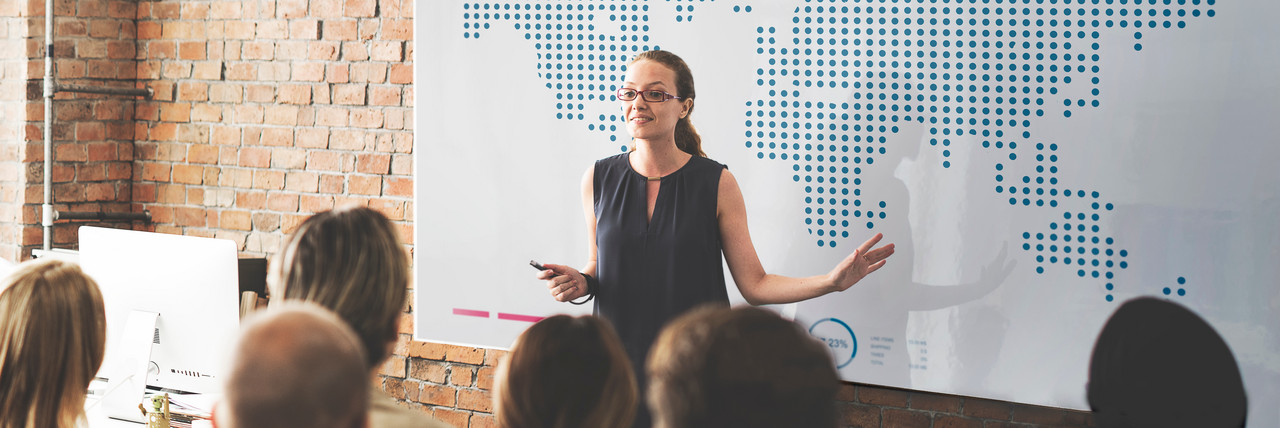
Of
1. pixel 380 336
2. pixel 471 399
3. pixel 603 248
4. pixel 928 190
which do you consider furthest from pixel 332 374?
pixel 471 399

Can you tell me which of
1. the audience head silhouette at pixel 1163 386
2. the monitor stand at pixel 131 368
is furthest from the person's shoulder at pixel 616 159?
the audience head silhouette at pixel 1163 386

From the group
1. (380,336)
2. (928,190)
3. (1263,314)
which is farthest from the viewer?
(928,190)

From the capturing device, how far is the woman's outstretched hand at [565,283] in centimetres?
252

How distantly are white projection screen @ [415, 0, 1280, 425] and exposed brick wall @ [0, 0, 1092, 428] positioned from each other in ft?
1.37

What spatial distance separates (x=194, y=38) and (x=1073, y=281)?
304cm

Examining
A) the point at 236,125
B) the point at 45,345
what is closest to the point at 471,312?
the point at 236,125

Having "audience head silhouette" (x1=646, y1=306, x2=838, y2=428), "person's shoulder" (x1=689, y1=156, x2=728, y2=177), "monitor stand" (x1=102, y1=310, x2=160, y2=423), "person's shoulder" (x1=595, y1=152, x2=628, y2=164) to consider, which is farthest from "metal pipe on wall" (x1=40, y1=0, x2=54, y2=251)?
"audience head silhouette" (x1=646, y1=306, x2=838, y2=428)

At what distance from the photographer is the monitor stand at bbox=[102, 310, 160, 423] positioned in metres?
2.32

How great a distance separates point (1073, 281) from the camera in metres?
2.44

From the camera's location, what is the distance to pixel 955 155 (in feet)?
8.28

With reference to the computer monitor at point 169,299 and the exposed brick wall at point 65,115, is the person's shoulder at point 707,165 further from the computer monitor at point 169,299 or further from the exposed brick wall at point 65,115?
the exposed brick wall at point 65,115

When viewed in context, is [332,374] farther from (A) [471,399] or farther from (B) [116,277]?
(A) [471,399]

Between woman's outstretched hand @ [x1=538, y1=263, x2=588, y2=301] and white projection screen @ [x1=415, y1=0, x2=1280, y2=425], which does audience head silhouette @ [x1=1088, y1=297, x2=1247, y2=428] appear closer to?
white projection screen @ [x1=415, y1=0, x2=1280, y2=425]

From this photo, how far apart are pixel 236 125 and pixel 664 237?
6.03 ft
